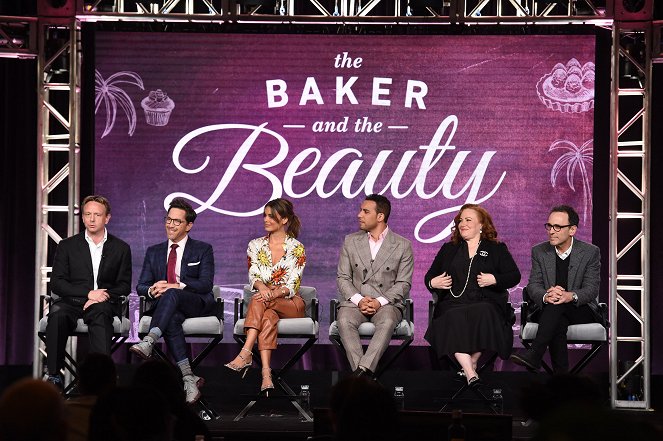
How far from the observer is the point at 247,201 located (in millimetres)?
8070

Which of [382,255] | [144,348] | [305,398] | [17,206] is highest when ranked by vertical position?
[17,206]

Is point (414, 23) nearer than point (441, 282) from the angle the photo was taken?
No

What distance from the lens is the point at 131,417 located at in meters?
2.63

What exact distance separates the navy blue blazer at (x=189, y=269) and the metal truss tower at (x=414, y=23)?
0.85m

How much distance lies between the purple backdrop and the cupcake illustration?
11 mm

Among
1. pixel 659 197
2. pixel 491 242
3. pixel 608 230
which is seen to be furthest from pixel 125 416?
pixel 659 197

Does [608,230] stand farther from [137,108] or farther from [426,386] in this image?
[137,108]

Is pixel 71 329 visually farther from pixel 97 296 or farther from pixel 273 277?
pixel 273 277

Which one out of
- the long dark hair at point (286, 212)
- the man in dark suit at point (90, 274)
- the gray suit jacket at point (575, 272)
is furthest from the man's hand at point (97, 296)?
the gray suit jacket at point (575, 272)

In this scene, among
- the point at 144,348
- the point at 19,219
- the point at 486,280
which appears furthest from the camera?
the point at 19,219

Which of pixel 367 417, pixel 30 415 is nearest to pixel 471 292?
pixel 367 417

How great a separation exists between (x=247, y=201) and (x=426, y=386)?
1984mm

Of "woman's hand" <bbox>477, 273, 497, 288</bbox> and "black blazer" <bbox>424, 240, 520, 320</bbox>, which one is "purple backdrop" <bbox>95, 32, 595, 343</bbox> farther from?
"woman's hand" <bbox>477, 273, 497, 288</bbox>

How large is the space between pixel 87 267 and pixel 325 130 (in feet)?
6.95
